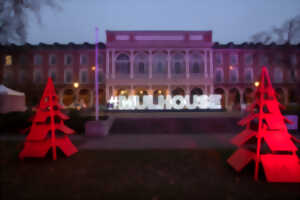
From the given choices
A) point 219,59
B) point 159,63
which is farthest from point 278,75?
point 159,63

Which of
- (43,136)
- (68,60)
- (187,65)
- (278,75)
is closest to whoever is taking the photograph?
(43,136)

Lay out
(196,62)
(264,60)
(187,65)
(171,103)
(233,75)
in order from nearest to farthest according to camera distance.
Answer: (171,103) → (264,60) → (187,65) → (196,62) → (233,75)

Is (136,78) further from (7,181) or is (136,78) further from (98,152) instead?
(7,181)

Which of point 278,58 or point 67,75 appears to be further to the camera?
point 67,75

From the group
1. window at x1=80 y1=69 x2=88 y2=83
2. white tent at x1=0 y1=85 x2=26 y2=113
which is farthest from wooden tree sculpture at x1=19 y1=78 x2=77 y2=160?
window at x1=80 y1=69 x2=88 y2=83

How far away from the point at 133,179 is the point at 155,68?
26.6 m

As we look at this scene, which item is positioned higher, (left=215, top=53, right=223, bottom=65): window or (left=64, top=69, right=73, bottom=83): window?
(left=215, top=53, right=223, bottom=65): window

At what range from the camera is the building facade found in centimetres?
2916

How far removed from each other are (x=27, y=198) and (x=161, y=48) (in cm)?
2798

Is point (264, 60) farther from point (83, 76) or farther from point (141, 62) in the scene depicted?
point (83, 76)

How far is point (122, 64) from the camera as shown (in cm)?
3023

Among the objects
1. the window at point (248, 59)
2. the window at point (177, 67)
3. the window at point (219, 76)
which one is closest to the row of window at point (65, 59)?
the window at point (177, 67)

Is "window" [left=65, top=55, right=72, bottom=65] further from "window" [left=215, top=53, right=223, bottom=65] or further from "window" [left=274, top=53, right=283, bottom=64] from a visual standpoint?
"window" [left=274, top=53, right=283, bottom=64]

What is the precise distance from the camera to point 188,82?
29.2m
